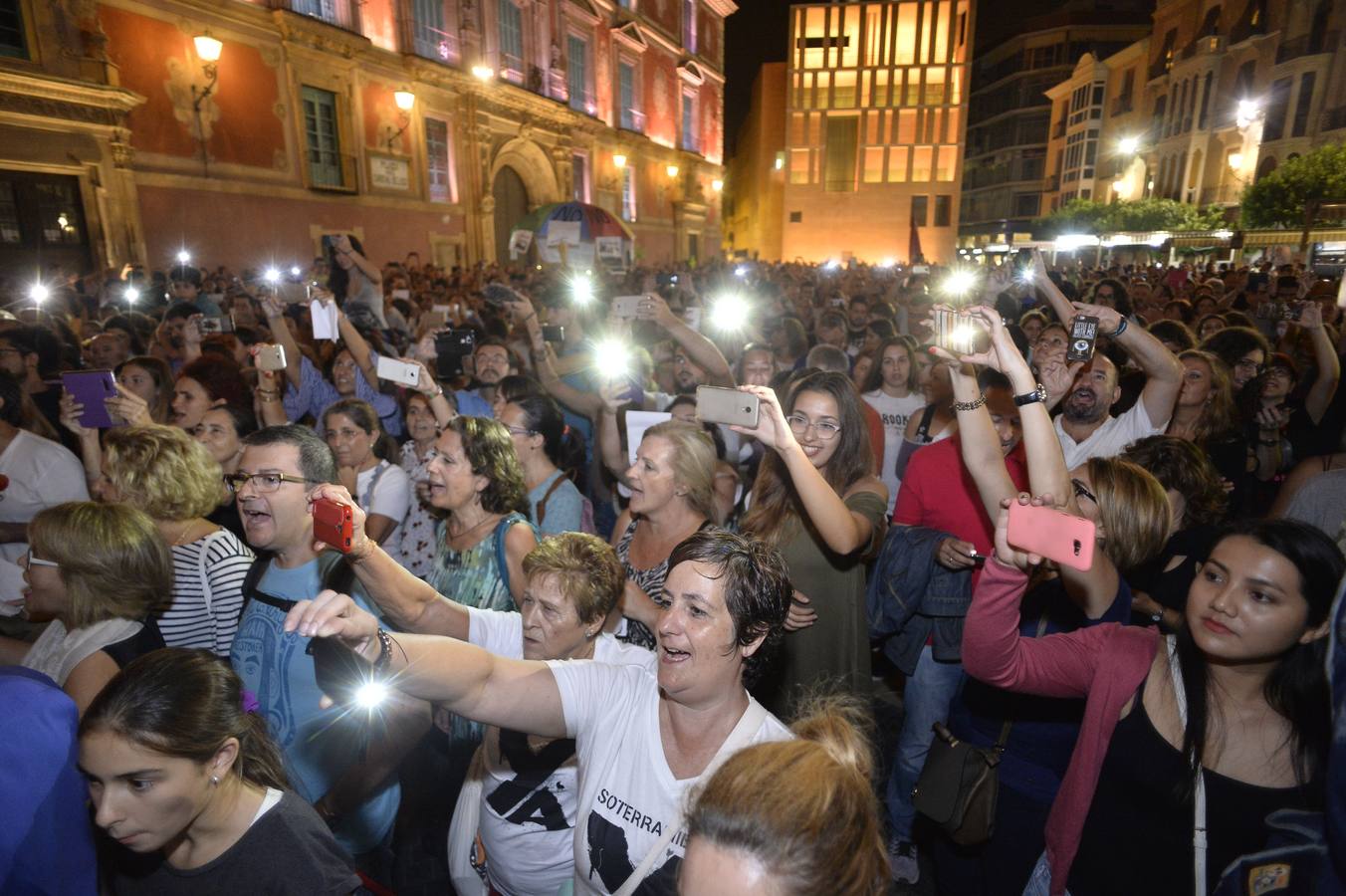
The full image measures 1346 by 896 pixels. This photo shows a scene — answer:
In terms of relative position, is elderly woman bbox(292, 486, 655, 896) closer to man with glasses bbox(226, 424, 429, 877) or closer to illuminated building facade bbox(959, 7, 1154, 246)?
man with glasses bbox(226, 424, 429, 877)

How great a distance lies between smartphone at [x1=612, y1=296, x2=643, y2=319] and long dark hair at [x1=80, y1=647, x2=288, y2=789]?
10.5 ft

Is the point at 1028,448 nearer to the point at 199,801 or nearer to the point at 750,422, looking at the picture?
the point at 750,422

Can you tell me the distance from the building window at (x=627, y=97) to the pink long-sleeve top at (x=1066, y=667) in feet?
98.9

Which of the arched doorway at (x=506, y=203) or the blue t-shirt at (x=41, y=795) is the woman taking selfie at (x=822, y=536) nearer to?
the blue t-shirt at (x=41, y=795)

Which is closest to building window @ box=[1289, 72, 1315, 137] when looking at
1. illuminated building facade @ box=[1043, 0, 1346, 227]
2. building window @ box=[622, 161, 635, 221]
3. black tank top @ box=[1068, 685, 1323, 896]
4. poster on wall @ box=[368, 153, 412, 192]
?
illuminated building facade @ box=[1043, 0, 1346, 227]

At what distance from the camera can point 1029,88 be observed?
5794cm

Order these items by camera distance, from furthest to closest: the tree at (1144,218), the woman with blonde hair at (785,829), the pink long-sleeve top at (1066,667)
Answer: the tree at (1144,218) → the pink long-sleeve top at (1066,667) → the woman with blonde hair at (785,829)

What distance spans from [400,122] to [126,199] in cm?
734

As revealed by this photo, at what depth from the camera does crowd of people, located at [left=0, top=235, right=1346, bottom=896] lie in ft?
5.13

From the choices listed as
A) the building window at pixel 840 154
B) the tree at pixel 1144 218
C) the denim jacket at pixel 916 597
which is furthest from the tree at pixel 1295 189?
the building window at pixel 840 154

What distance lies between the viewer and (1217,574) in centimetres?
180

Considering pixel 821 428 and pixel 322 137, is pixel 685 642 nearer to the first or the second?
pixel 821 428

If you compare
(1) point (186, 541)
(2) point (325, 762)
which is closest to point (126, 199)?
(1) point (186, 541)

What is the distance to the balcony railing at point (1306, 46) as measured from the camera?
1107 inches
